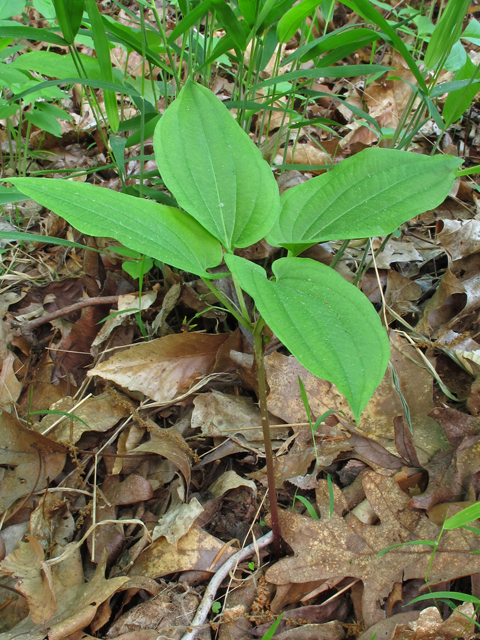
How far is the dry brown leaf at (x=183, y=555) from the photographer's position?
0.93 meters

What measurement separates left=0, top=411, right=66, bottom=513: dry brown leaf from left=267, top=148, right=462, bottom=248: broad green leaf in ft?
2.69

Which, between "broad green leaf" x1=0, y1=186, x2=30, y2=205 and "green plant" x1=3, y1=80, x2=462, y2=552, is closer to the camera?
"green plant" x1=3, y1=80, x2=462, y2=552

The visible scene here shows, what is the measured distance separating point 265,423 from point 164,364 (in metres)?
0.52

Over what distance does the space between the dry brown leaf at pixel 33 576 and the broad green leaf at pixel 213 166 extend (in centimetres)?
77

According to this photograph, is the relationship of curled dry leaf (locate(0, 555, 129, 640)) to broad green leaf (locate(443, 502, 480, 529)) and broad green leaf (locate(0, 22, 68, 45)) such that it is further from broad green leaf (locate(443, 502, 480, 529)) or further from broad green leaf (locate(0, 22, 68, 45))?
broad green leaf (locate(0, 22, 68, 45))

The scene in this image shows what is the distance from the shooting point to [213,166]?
0.78m

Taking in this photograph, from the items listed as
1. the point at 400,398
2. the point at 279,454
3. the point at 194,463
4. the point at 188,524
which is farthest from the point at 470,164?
the point at 188,524

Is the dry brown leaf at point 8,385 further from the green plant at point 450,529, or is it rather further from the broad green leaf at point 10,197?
the green plant at point 450,529

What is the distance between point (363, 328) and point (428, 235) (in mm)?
1245

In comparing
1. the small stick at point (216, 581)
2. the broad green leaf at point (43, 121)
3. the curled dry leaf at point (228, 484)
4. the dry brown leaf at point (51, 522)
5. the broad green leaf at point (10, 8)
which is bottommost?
the dry brown leaf at point (51, 522)

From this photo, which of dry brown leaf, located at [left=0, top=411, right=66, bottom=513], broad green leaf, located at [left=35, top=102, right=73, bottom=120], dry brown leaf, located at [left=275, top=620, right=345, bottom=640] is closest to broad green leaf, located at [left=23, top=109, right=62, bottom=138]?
broad green leaf, located at [left=35, top=102, right=73, bottom=120]

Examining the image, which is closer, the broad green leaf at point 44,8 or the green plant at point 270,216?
the green plant at point 270,216

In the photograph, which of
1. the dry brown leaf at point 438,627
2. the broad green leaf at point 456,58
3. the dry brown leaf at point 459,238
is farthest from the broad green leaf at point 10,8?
the dry brown leaf at point 438,627

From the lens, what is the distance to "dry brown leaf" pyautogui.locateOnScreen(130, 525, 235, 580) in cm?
93
